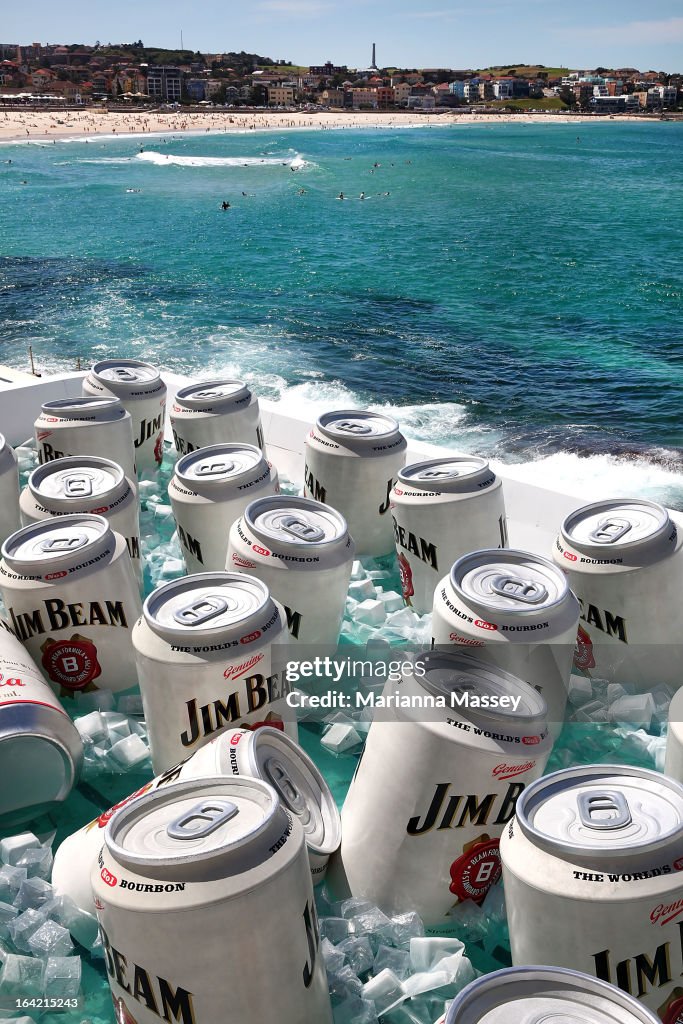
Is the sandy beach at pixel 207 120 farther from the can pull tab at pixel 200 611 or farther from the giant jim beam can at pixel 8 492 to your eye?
the can pull tab at pixel 200 611

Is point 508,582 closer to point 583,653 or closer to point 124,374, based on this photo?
point 583,653

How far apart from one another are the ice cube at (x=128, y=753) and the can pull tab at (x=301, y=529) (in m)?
1.60

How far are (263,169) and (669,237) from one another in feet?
139

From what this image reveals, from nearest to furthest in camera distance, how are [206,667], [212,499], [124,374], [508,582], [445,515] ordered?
1. [206,667]
2. [508,582]
3. [445,515]
4. [212,499]
5. [124,374]

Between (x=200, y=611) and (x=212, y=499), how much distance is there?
7.11 ft

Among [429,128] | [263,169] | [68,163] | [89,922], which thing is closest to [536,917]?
[89,922]

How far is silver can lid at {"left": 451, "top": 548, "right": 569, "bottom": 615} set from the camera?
515 cm

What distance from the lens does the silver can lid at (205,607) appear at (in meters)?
4.74

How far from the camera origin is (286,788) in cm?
435

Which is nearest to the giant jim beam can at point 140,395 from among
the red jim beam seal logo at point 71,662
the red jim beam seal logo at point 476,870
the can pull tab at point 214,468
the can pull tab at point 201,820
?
the can pull tab at point 214,468

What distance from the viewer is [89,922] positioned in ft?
14.3

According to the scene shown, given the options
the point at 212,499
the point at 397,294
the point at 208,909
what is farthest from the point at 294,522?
the point at 397,294

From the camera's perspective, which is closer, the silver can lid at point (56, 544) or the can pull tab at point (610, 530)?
the silver can lid at point (56, 544)

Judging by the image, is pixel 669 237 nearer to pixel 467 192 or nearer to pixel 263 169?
pixel 467 192
